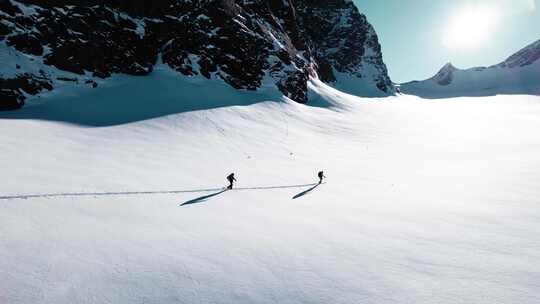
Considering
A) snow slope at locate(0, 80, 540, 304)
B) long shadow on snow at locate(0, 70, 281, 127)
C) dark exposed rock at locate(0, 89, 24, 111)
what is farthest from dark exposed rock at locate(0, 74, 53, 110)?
snow slope at locate(0, 80, 540, 304)

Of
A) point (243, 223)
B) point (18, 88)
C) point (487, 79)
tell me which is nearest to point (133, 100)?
point (18, 88)

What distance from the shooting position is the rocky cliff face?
27875mm

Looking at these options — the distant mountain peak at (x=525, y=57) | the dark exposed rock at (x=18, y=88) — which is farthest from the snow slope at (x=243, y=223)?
the distant mountain peak at (x=525, y=57)

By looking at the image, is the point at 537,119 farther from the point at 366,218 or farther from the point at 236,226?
the point at 236,226

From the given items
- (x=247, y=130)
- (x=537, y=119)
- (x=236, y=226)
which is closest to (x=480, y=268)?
(x=236, y=226)

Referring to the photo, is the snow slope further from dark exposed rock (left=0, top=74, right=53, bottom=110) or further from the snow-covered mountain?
the snow-covered mountain

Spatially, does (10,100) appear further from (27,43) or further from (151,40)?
(151,40)

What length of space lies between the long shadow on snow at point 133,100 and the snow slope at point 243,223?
79 cm

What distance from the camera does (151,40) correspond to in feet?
120

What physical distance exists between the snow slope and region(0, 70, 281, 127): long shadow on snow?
2.61ft

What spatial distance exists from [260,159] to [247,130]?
6.29 m

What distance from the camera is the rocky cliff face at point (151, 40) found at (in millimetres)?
27875

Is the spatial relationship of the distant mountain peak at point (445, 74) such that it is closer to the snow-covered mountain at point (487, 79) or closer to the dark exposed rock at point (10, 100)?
the snow-covered mountain at point (487, 79)

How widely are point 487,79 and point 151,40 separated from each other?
6346 inches
